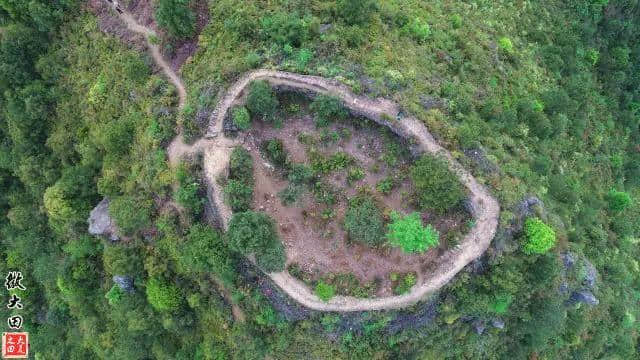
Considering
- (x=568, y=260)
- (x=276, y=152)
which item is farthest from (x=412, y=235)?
(x=568, y=260)

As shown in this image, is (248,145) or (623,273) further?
(623,273)

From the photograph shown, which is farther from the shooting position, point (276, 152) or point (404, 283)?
point (276, 152)

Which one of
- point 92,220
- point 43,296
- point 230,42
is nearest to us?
point 230,42

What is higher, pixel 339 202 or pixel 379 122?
pixel 379 122

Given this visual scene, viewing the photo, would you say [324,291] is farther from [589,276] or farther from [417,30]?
[417,30]

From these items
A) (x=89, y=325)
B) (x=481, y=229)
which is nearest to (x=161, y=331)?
(x=89, y=325)

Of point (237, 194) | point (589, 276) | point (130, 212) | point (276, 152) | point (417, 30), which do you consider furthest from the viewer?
point (417, 30)

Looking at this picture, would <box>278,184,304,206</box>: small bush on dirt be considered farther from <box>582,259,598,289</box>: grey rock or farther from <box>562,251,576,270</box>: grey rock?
<box>582,259,598,289</box>: grey rock

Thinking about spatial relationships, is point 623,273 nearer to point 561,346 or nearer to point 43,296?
point 561,346
